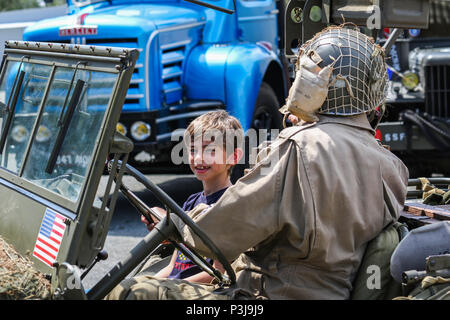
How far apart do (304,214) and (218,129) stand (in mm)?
712

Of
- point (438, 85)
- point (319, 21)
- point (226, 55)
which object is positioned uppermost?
point (319, 21)

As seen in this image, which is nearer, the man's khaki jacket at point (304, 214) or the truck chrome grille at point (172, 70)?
the man's khaki jacket at point (304, 214)

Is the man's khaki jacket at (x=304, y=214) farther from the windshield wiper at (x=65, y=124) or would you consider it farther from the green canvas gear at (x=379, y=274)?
the windshield wiper at (x=65, y=124)

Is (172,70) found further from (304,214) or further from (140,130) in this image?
(304,214)

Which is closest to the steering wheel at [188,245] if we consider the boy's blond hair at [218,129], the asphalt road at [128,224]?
the boy's blond hair at [218,129]

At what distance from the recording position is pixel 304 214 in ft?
8.57

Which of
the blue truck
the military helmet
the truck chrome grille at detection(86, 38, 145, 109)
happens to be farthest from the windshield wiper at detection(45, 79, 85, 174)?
the truck chrome grille at detection(86, 38, 145, 109)

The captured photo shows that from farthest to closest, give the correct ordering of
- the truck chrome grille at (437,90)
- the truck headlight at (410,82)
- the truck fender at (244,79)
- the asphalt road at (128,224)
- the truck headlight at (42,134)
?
1. the truck headlight at (410,82)
2. the truck chrome grille at (437,90)
3. the truck fender at (244,79)
4. the asphalt road at (128,224)
5. the truck headlight at (42,134)

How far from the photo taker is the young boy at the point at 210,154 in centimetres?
314

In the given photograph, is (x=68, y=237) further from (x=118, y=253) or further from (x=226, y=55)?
(x=226, y=55)

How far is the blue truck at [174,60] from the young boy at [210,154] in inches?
141
